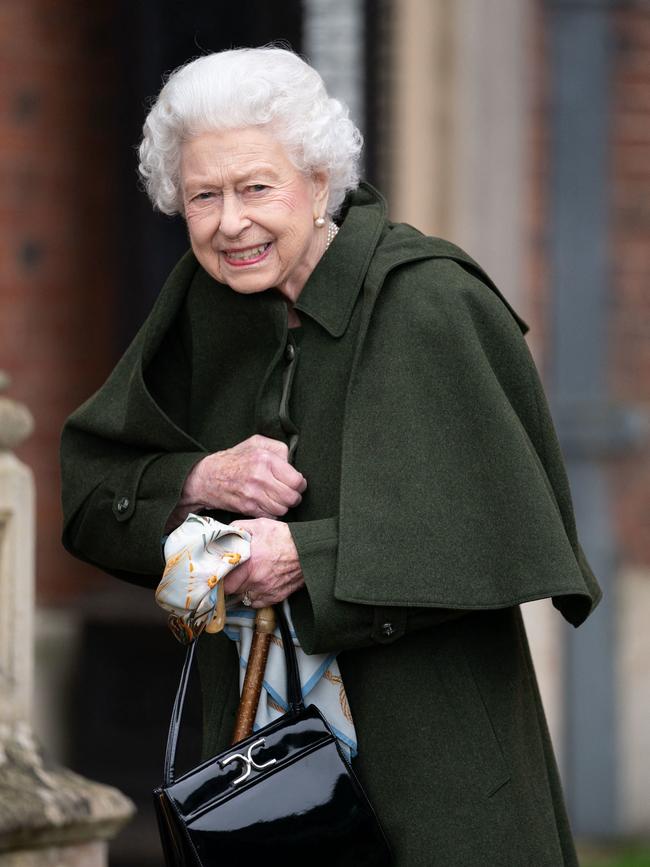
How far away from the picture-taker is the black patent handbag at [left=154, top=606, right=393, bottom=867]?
7.54ft

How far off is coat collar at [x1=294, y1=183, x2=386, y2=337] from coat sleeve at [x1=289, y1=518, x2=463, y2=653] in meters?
0.31

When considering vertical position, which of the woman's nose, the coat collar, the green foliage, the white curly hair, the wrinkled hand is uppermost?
the white curly hair

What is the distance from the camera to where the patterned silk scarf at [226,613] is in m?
2.32

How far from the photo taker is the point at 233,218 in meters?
2.39

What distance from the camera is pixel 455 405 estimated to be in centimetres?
239

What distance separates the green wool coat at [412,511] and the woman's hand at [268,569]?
24 millimetres

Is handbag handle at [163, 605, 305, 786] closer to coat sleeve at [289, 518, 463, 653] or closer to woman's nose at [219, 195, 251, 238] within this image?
coat sleeve at [289, 518, 463, 653]

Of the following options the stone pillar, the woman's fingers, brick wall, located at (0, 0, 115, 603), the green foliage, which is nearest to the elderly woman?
the woman's fingers

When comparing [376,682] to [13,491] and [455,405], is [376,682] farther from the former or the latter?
[13,491]

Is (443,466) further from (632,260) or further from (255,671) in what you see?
(632,260)

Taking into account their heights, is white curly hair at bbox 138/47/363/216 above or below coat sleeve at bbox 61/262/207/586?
above

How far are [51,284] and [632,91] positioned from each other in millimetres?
2002

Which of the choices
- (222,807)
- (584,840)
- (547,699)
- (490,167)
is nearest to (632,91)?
(490,167)

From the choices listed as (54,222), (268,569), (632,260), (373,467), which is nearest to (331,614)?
(268,569)
